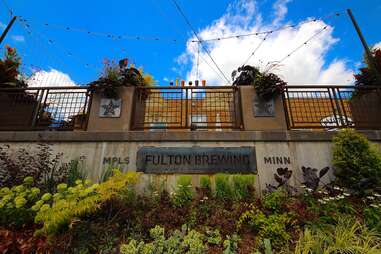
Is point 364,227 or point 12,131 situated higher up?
point 12,131

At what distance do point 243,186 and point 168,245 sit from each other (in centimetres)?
203

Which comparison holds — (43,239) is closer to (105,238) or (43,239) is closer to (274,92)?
(105,238)

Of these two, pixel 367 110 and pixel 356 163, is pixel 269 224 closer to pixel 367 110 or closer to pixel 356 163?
pixel 356 163

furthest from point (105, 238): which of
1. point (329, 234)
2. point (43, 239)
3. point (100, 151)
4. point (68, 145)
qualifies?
point (329, 234)

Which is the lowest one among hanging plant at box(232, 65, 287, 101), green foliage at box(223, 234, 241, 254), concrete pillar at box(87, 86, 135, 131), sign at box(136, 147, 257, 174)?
green foliage at box(223, 234, 241, 254)

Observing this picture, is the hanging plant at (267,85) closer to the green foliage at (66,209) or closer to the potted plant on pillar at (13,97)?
the green foliage at (66,209)

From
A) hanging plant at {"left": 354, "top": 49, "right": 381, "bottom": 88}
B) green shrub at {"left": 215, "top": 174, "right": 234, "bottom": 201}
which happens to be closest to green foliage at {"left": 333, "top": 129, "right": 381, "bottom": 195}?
green shrub at {"left": 215, "top": 174, "right": 234, "bottom": 201}

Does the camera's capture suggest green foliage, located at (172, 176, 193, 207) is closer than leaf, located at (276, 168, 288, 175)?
Yes

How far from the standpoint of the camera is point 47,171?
15.4 feet

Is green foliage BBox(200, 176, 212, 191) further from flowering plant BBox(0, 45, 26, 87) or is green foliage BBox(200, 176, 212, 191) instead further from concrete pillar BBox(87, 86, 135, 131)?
flowering plant BBox(0, 45, 26, 87)

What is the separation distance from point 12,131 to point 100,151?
7.63ft

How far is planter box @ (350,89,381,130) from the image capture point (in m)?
5.65

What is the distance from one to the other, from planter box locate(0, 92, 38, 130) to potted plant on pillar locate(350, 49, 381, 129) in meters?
8.11

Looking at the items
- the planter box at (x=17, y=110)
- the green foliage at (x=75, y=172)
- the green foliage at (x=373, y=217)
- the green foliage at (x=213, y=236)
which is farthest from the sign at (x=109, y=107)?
the green foliage at (x=373, y=217)
